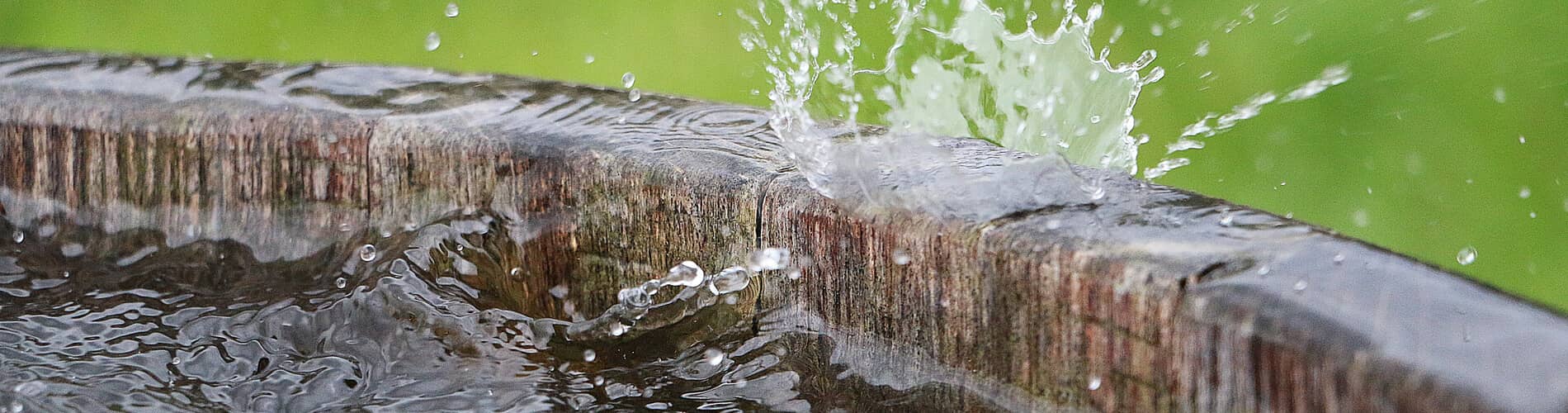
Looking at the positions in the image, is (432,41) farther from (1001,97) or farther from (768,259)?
(768,259)

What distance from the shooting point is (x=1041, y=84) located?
6.98ft

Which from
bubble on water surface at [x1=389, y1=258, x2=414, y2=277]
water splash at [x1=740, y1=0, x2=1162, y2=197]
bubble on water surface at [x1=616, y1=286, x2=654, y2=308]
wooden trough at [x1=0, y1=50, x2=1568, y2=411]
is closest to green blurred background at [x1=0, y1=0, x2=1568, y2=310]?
water splash at [x1=740, y1=0, x2=1162, y2=197]

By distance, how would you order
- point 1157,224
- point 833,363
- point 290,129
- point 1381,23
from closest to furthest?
point 1157,224 → point 833,363 → point 290,129 → point 1381,23

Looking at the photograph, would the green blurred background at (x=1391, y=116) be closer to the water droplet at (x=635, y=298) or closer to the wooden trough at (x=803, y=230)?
the wooden trough at (x=803, y=230)

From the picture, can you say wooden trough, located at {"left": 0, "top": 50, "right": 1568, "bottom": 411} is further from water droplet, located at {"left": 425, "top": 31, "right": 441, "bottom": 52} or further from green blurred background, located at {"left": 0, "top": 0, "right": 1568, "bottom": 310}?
green blurred background, located at {"left": 0, "top": 0, "right": 1568, "bottom": 310}

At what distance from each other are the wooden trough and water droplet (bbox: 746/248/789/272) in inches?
0.5

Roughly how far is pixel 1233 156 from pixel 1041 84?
1190mm

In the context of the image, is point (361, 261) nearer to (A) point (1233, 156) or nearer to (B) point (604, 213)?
(B) point (604, 213)

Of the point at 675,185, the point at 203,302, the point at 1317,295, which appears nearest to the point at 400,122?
the point at 203,302

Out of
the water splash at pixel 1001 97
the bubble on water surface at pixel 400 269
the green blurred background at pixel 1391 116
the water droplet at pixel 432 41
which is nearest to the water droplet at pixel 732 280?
the water splash at pixel 1001 97

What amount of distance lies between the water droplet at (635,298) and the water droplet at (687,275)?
32 millimetres

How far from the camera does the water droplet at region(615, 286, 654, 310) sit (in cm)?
146

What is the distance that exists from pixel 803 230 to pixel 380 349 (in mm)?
525

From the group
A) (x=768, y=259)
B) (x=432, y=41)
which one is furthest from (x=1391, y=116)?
(x=432, y=41)
